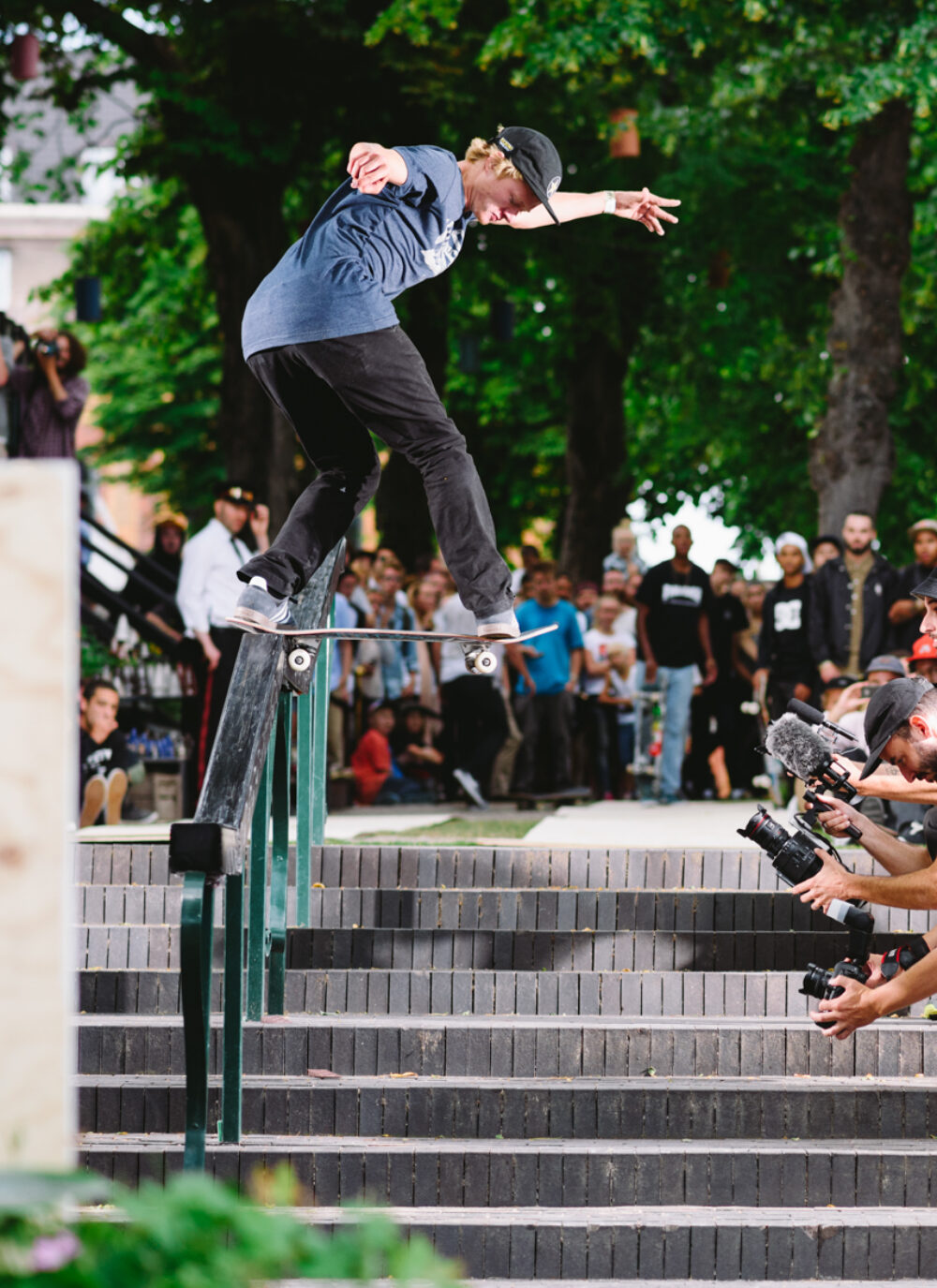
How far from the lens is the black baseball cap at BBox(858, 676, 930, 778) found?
17.9ft

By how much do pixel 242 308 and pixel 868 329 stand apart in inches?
210

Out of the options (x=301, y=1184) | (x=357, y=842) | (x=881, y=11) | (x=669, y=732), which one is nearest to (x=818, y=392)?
(x=881, y=11)


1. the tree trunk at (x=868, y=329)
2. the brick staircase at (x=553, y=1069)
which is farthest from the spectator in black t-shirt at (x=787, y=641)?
the brick staircase at (x=553, y=1069)

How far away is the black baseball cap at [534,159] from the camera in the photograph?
5.21 metres

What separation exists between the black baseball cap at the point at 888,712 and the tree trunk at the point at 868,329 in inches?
339

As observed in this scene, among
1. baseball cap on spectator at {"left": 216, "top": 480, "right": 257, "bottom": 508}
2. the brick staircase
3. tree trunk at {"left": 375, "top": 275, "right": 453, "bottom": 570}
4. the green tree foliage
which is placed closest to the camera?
the brick staircase

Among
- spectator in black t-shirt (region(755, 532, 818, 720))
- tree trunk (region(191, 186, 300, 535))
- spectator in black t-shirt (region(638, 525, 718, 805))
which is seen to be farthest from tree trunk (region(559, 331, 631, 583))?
spectator in black t-shirt (region(755, 532, 818, 720))

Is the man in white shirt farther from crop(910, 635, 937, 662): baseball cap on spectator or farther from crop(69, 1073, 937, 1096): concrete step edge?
crop(69, 1073, 937, 1096): concrete step edge

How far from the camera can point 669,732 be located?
1189cm

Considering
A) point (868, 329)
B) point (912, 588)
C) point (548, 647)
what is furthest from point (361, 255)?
point (868, 329)

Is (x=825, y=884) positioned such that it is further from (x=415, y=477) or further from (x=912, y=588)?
(x=415, y=477)

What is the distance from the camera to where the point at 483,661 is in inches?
233

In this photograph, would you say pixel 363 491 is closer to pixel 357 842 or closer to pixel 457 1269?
pixel 357 842

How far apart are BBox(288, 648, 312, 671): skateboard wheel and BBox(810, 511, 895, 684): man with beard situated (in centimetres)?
559
